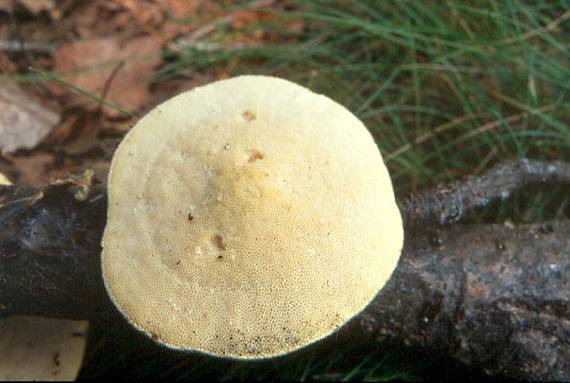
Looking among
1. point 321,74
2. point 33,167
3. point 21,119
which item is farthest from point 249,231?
point 21,119

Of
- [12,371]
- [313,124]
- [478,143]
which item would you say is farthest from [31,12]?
[478,143]

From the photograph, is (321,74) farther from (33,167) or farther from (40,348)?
(40,348)

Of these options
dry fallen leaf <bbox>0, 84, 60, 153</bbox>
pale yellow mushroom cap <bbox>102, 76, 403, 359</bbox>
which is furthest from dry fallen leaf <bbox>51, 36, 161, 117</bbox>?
pale yellow mushroom cap <bbox>102, 76, 403, 359</bbox>

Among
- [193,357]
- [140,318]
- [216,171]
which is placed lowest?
[193,357]

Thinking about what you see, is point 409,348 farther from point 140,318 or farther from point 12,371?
point 12,371

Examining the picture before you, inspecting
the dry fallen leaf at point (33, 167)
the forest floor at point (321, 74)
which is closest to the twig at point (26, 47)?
the forest floor at point (321, 74)

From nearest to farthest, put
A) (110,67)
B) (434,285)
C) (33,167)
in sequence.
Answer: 1. (434,285)
2. (33,167)
3. (110,67)
